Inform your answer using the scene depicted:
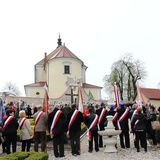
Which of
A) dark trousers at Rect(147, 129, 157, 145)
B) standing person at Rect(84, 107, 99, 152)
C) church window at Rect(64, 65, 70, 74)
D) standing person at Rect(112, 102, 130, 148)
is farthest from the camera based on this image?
church window at Rect(64, 65, 70, 74)

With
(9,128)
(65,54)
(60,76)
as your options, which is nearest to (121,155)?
(9,128)

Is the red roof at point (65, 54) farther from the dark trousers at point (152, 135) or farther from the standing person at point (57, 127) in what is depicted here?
the standing person at point (57, 127)

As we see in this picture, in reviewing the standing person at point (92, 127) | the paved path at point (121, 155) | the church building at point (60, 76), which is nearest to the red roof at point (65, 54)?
the church building at point (60, 76)

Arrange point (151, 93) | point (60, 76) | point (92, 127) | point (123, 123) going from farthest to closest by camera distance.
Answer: point (60, 76), point (151, 93), point (123, 123), point (92, 127)

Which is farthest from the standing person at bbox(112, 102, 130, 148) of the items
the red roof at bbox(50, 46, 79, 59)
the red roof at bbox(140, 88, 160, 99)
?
the red roof at bbox(50, 46, 79, 59)

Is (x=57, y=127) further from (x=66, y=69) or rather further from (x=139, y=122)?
(x=66, y=69)

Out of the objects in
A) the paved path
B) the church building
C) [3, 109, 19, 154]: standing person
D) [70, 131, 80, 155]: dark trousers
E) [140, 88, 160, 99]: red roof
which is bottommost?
the paved path

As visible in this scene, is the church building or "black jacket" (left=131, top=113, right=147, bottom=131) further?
the church building

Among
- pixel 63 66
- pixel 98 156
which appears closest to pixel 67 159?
pixel 98 156

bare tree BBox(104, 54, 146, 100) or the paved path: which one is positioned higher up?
bare tree BBox(104, 54, 146, 100)

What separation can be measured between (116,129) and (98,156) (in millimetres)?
1867

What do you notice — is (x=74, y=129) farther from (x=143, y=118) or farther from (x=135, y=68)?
(x=135, y=68)

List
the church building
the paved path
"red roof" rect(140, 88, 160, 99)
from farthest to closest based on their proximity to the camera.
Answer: the church building → "red roof" rect(140, 88, 160, 99) → the paved path

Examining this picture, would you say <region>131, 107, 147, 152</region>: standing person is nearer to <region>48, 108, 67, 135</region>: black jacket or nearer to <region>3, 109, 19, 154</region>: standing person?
<region>48, 108, 67, 135</region>: black jacket
